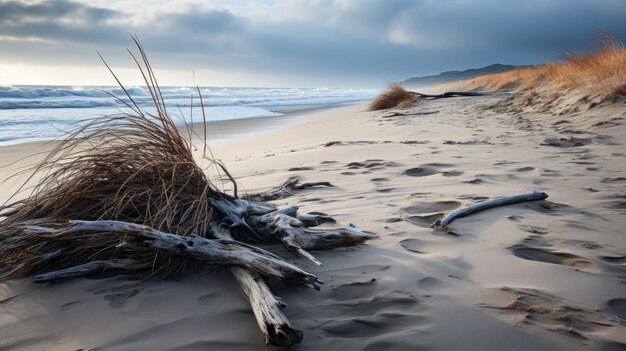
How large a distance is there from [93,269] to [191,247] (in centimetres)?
46

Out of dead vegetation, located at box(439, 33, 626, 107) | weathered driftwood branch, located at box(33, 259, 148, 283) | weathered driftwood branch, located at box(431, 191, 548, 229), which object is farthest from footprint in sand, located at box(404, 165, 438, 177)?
dead vegetation, located at box(439, 33, 626, 107)

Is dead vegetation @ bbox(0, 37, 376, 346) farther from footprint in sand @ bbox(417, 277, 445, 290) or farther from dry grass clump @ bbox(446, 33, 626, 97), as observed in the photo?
dry grass clump @ bbox(446, 33, 626, 97)

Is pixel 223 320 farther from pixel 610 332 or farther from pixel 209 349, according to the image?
pixel 610 332

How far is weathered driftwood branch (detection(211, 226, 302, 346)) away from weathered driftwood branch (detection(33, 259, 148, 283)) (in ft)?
1.81

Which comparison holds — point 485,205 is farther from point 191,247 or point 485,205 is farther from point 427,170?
point 191,247

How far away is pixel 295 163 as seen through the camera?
4.88 meters

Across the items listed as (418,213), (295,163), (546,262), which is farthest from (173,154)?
(295,163)

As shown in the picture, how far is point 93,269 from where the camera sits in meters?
1.84

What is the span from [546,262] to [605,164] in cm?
234

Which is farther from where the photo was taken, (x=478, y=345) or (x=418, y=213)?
(x=418, y=213)

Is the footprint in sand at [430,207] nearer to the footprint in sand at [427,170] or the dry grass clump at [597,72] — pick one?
the footprint in sand at [427,170]

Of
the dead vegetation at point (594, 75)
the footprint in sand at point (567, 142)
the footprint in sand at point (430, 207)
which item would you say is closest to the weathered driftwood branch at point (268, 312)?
the footprint in sand at point (430, 207)

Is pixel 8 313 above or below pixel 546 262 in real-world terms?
below

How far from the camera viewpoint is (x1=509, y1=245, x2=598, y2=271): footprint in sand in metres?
1.83
